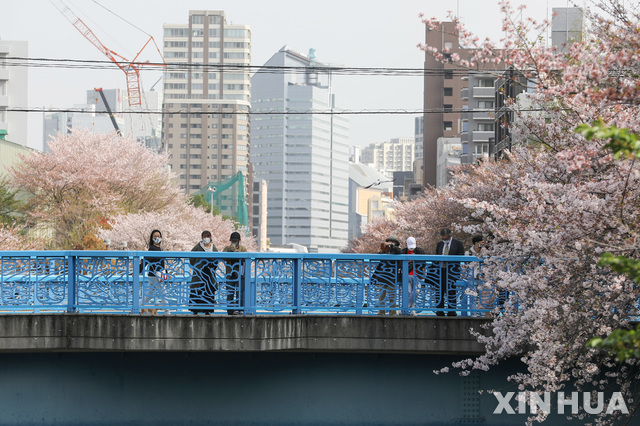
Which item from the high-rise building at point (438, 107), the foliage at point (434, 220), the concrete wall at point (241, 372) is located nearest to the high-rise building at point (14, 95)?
the foliage at point (434, 220)

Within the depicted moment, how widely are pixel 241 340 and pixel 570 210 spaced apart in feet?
18.0

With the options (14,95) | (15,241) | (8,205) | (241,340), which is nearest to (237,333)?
(241,340)

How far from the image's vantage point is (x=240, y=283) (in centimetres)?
1404

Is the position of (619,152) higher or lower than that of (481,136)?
lower

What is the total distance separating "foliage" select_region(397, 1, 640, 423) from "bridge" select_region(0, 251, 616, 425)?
5.29 ft

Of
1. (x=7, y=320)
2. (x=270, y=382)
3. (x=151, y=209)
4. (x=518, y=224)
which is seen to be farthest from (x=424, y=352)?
(x=151, y=209)

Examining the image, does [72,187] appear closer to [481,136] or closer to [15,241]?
[15,241]

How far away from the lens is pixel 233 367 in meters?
14.5

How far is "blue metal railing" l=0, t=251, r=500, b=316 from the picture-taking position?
543 inches

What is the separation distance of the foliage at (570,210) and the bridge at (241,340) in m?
1.61

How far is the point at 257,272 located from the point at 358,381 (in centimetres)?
228

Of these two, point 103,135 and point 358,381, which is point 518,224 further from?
point 103,135

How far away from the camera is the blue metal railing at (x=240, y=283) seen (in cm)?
1380

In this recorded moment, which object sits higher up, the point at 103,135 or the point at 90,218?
the point at 103,135
